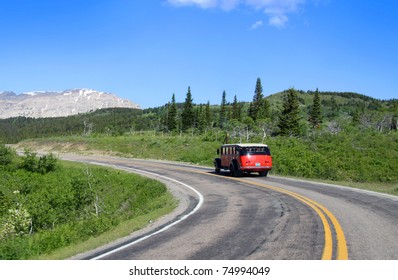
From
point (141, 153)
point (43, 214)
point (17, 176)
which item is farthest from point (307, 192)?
point (141, 153)

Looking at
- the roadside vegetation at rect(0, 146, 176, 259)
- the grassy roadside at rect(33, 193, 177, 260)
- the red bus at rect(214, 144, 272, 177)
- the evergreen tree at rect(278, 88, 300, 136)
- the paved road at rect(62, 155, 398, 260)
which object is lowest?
the roadside vegetation at rect(0, 146, 176, 259)

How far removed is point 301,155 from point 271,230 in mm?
32204

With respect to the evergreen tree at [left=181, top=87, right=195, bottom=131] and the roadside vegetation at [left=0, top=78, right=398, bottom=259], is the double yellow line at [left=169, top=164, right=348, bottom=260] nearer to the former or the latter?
the roadside vegetation at [left=0, top=78, right=398, bottom=259]

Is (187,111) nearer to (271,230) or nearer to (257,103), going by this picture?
(257,103)

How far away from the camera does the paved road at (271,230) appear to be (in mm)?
7188

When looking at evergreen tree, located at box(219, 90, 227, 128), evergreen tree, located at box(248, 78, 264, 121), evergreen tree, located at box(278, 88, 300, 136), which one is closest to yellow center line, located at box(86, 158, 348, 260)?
evergreen tree, located at box(278, 88, 300, 136)

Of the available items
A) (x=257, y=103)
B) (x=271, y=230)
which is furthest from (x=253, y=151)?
(x=257, y=103)

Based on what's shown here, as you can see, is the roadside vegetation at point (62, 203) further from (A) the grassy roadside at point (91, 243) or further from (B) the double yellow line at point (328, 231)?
(B) the double yellow line at point (328, 231)

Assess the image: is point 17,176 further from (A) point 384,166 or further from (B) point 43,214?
(A) point 384,166

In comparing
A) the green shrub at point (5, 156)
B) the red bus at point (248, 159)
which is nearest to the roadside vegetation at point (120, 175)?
the green shrub at point (5, 156)

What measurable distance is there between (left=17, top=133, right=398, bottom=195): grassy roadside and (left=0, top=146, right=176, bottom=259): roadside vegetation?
1246 cm

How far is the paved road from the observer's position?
7188 mm

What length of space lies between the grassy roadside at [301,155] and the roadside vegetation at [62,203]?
490 inches
